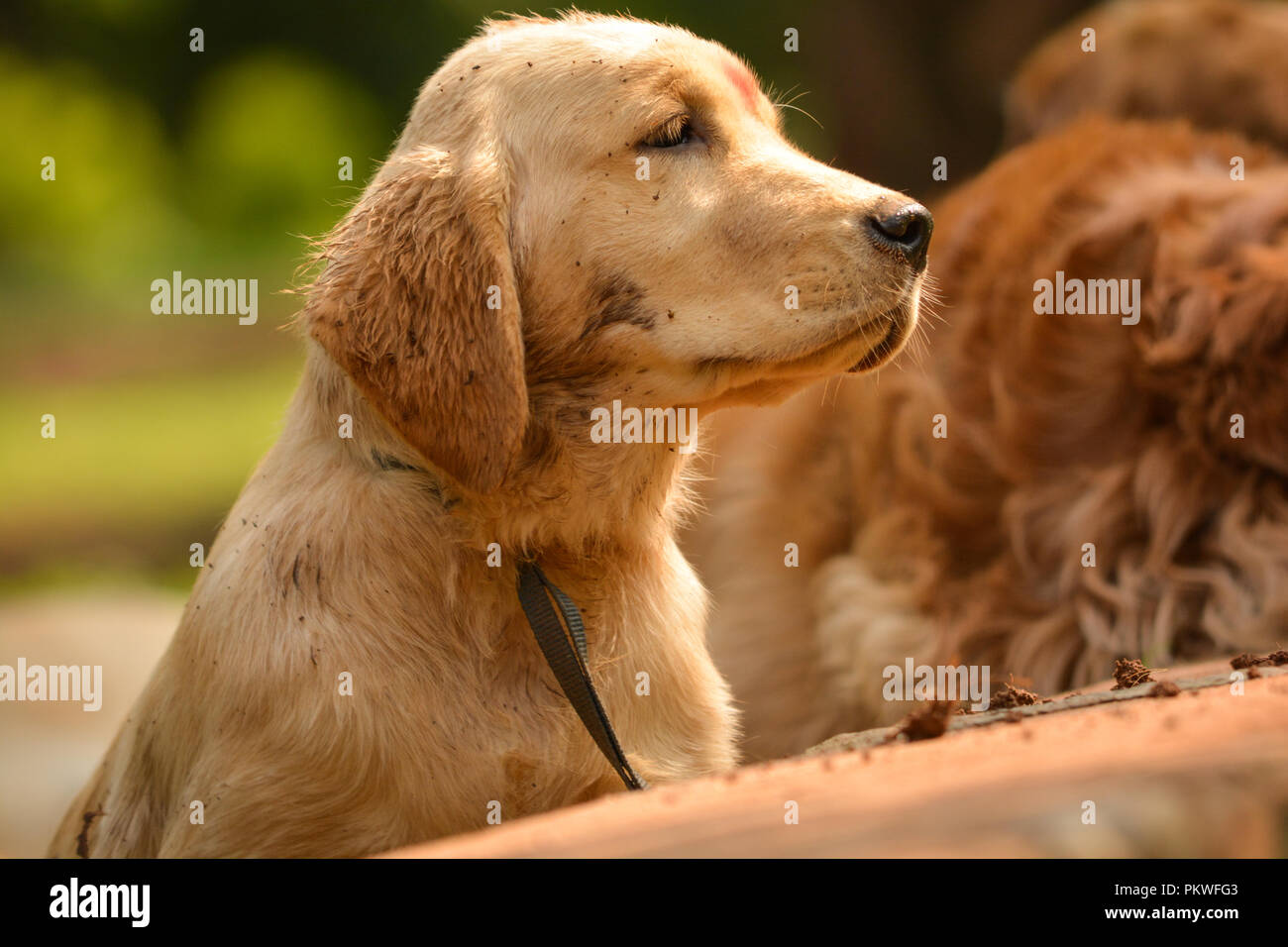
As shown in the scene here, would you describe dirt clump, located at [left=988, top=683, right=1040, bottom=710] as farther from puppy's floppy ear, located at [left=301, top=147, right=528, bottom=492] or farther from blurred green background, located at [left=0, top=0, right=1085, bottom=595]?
A: blurred green background, located at [left=0, top=0, right=1085, bottom=595]

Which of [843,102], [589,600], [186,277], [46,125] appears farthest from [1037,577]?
[46,125]

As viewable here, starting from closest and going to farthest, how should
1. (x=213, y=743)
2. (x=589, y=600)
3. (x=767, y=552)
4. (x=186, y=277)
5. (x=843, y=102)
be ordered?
1. (x=213, y=743)
2. (x=589, y=600)
3. (x=767, y=552)
4. (x=843, y=102)
5. (x=186, y=277)

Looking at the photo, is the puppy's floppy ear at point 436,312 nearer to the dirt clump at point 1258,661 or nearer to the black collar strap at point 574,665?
the black collar strap at point 574,665

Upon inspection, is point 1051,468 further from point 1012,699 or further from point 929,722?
point 929,722

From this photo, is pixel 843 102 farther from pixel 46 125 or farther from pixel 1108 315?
pixel 46 125

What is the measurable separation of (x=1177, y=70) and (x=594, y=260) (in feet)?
18.3

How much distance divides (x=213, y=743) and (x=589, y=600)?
87cm

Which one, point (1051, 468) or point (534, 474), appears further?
point (1051, 468)

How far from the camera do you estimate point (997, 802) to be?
190cm

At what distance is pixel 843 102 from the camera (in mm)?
9984

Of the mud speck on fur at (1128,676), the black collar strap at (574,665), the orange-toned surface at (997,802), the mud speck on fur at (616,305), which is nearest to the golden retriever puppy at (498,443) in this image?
the mud speck on fur at (616,305)

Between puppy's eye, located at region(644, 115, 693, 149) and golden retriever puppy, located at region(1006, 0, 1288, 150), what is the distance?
500 cm

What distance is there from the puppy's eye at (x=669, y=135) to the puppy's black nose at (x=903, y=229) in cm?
49

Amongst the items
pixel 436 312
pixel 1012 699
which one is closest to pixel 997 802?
pixel 1012 699
